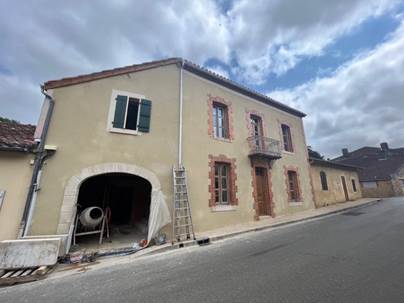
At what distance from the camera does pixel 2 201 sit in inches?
190

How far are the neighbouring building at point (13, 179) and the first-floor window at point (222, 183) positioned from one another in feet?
19.7

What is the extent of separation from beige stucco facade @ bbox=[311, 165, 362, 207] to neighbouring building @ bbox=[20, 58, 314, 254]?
159cm

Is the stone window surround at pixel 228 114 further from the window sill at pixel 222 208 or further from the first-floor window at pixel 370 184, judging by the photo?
the first-floor window at pixel 370 184

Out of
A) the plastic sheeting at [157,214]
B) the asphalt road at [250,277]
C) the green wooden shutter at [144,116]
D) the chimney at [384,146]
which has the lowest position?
the asphalt road at [250,277]

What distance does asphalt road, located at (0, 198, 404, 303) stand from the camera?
9.09 ft

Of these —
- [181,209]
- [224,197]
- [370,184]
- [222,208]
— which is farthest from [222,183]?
[370,184]

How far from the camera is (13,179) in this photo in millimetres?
5008

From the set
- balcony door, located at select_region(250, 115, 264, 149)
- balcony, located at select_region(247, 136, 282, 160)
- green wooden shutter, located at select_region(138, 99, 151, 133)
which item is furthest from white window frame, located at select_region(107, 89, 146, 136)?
balcony door, located at select_region(250, 115, 264, 149)

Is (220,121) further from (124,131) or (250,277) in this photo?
(250,277)

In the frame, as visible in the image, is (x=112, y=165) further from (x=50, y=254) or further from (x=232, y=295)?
(x=232, y=295)

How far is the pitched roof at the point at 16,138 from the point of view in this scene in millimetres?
4988

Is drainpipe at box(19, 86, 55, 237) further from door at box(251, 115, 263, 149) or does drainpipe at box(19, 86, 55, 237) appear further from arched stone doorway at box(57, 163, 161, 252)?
door at box(251, 115, 263, 149)

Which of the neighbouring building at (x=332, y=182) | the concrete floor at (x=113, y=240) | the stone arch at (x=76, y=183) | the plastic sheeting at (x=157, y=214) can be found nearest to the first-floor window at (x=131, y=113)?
the stone arch at (x=76, y=183)

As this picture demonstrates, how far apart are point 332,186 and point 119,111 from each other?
15238 mm
